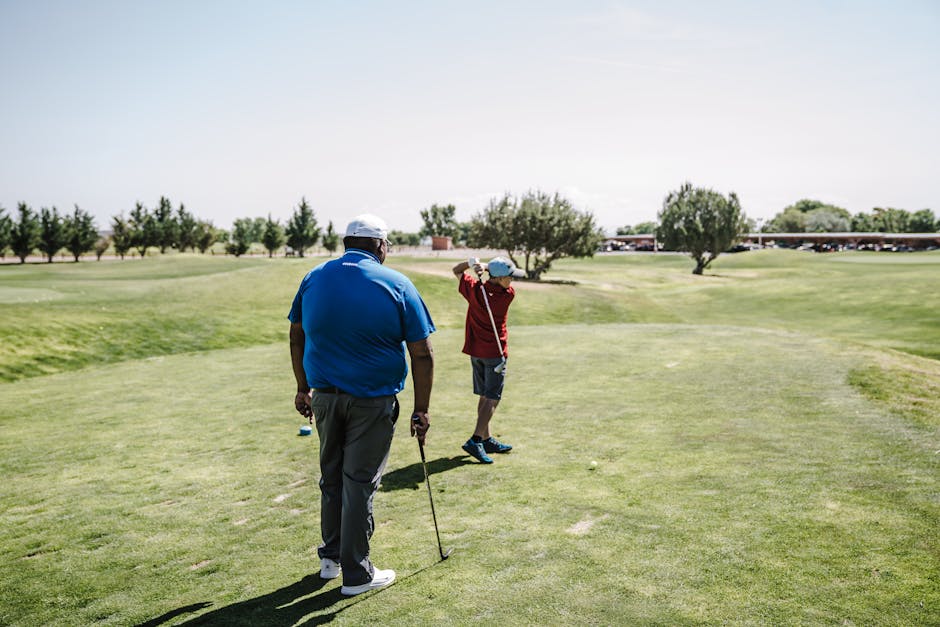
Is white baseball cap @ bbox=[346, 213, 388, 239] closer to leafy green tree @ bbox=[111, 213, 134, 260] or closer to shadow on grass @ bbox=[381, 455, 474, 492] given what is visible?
shadow on grass @ bbox=[381, 455, 474, 492]

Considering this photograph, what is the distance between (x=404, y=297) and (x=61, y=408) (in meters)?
10.2

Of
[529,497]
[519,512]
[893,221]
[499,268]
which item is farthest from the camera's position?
[893,221]

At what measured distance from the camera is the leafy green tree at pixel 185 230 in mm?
93938

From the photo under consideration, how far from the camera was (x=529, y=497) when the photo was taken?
24.3 feet

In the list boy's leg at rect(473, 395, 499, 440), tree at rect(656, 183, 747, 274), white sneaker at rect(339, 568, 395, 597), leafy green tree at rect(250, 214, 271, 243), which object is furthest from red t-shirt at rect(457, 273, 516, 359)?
leafy green tree at rect(250, 214, 271, 243)

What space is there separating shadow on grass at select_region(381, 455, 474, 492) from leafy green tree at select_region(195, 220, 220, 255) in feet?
319

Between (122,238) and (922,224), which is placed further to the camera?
(922,224)

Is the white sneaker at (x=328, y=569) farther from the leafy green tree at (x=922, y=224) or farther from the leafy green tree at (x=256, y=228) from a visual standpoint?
the leafy green tree at (x=922, y=224)

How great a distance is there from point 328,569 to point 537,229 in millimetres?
52843

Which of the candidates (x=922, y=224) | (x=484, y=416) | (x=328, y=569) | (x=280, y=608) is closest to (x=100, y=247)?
(x=484, y=416)

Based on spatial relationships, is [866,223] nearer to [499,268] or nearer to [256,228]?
[256,228]

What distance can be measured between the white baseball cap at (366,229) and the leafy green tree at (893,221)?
207 meters

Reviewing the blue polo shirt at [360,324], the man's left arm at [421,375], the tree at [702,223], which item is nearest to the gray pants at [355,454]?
the blue polo shirt at [360,324]

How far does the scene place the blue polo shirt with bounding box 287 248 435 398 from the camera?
519 cm
